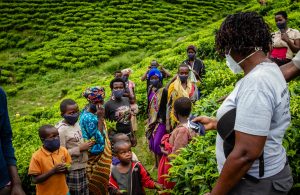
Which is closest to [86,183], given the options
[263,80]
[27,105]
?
[263,80]

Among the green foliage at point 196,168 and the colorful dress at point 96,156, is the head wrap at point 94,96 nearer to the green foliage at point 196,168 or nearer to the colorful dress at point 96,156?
the colorful dress at point 96,156

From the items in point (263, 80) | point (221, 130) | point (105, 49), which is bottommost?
point (105, 49)

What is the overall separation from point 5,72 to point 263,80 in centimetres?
2226

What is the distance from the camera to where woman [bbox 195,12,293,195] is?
1.99 meters

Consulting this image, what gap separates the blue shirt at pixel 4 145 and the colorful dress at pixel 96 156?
2.26 meters

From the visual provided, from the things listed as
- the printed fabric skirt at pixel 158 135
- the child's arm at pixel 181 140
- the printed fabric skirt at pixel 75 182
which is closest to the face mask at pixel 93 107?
the printed fabric skirt at pixel 75 182

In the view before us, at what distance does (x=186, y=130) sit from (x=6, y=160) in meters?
2.29

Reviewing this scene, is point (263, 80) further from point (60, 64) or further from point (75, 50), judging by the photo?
point (75, 50)

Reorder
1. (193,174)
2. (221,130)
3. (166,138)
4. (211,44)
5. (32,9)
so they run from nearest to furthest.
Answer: (221,130)
(193,174)
(166,138)
(211,44)
(32,9)

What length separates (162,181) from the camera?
451 cm

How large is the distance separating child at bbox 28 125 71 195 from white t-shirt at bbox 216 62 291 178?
265 cm

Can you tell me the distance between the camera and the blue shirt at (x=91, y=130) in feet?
16.9

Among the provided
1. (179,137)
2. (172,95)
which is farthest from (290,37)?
(179,137)

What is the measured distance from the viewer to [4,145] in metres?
2.87
